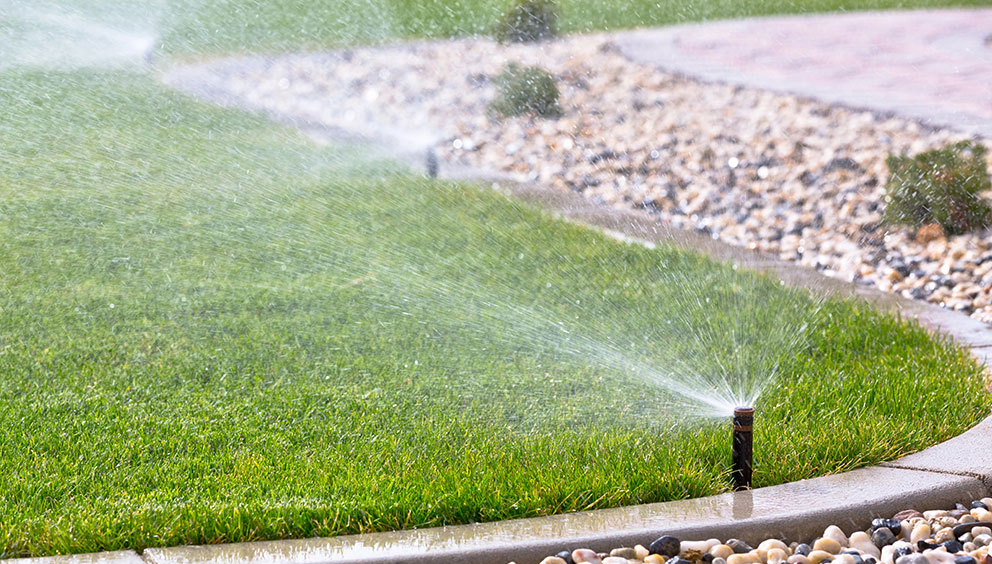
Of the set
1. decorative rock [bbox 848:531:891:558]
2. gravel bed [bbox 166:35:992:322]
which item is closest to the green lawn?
decorative rock [bbox 848:531:891:558]

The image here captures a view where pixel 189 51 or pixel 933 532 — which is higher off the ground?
pixel 189 51

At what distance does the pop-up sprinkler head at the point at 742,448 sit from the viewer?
280cm

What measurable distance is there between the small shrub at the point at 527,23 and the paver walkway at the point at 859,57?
89cm

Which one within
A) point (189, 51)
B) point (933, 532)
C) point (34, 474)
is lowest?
point (933, 532)

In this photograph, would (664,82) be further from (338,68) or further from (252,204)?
(252,204)

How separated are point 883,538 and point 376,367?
1745 mm

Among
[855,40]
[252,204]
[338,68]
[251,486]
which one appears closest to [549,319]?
[251,486]

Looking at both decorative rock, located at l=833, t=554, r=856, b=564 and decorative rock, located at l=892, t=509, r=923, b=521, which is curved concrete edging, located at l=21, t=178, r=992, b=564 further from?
decorative rock, located at l=833, t=554, r=856, b=564

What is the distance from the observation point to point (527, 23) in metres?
13.4

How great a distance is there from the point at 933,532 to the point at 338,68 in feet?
32.7

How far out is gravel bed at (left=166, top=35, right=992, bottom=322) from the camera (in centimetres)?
548

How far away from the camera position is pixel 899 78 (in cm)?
1000

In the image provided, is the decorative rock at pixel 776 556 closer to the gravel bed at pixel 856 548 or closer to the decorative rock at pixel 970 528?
the gravel bed at pixel 856 548

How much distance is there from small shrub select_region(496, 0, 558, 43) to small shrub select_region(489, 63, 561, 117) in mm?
3985
